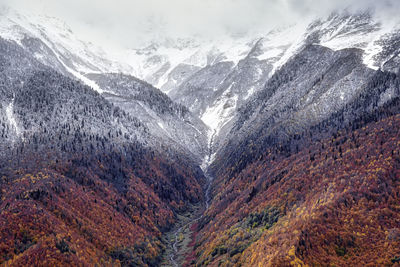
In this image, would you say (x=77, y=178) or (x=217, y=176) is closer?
(x=77, y=178)

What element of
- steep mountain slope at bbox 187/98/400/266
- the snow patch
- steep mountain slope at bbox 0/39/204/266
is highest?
the snow patch

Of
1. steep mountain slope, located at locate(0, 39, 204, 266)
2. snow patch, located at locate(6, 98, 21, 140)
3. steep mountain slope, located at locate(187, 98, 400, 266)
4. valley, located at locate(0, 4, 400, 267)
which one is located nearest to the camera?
steep mountain slope, located at locate(187, 98, 400, 266)

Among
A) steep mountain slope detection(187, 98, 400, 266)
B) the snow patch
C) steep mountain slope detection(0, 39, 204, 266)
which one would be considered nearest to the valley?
steep mountain slope detection(187, 98, 400, 266)

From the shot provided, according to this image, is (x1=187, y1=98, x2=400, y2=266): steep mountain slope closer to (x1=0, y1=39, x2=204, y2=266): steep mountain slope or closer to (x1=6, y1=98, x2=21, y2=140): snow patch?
(x1=0, y1=39, x2=204, y2=266): steep mountain slope

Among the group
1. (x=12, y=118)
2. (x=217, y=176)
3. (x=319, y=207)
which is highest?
(x=12, y=118)

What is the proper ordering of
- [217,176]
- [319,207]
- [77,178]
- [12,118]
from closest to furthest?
[319,207], [77,178], [12,118], [217,176]

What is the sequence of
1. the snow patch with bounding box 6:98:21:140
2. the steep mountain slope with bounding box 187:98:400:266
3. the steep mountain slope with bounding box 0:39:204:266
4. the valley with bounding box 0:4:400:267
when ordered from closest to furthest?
the steep mountain slope with bounding box 187:98:400:266, the valley with bounding box 0:4:400:267, the steep mountain slope with bounding box 0:39:204:266, the snow patch with bounding box 6:98:21:140

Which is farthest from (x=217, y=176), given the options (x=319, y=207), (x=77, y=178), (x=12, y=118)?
(x=12, y=118)

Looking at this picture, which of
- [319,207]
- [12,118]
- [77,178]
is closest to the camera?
[319,207]

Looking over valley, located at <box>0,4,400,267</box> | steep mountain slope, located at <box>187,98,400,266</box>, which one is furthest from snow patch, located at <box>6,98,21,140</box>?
steep mountain slope, located at <box>187,98,400,266</box>

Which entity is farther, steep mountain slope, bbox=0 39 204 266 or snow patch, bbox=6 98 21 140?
snow patch, bbox=6 98 21 140

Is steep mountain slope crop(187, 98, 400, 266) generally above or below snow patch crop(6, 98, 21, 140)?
below

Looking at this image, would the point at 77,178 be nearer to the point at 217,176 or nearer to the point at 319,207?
the point at 217,176
